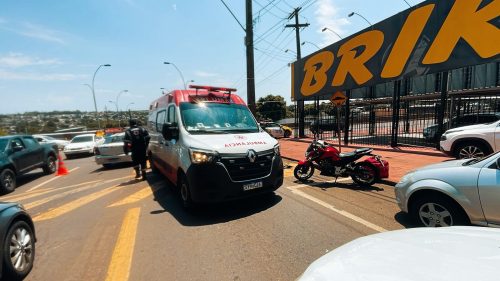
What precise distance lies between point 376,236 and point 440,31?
39.4ft

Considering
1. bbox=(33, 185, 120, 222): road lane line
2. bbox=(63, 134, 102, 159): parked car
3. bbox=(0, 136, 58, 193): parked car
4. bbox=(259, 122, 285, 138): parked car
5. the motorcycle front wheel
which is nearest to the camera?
bbox=(33, 185, 120, 222): road lane line

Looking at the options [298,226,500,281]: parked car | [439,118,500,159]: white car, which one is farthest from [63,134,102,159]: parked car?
[298,226,500,281]: parked car

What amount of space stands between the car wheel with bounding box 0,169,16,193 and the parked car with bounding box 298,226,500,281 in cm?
1088

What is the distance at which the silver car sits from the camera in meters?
3.69

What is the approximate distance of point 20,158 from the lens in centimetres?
1066

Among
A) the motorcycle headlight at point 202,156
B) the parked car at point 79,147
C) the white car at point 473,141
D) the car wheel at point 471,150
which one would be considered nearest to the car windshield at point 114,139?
the parked car at point 79,147

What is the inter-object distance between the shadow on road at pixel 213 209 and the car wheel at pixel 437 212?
2599 millimetres

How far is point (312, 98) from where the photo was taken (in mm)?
20625

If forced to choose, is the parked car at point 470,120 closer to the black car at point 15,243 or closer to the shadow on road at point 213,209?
the shadow on road at point 213,209

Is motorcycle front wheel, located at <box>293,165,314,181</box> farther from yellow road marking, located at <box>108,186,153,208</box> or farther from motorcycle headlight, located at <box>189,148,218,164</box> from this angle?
yellow road marking, located at <box>108,186,153,208</box>

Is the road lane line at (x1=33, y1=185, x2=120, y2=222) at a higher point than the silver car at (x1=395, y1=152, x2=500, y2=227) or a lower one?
lower

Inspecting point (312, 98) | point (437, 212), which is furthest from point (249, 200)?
point (312, 98)

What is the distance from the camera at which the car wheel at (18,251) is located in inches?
135

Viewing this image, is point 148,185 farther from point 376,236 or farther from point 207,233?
point 376,236
